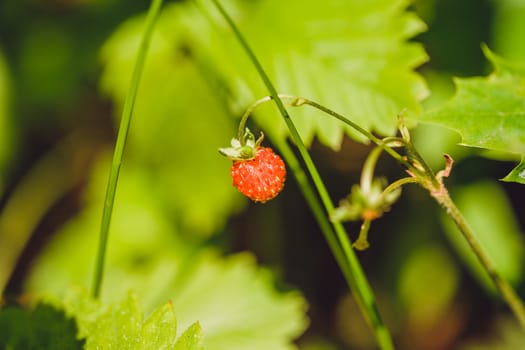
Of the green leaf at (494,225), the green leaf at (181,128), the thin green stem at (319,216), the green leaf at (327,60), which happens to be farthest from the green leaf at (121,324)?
the green leaf at (494,225)

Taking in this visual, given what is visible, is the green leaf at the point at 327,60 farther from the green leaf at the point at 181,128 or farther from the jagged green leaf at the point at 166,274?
the jagged green leaf at the point at 166,274

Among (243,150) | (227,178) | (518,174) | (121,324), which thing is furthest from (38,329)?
(227,178)

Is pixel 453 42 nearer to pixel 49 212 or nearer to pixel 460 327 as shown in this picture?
pixel 460 327

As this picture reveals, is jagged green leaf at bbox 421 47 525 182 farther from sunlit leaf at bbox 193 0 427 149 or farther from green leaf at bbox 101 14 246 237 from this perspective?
green leaf at bbox 101 14 246 237

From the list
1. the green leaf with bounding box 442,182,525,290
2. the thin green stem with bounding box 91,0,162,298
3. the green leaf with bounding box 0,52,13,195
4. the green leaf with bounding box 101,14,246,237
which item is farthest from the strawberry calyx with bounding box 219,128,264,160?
the green leaf with bounding box 0,52,13,195

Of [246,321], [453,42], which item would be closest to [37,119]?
[246,321]
